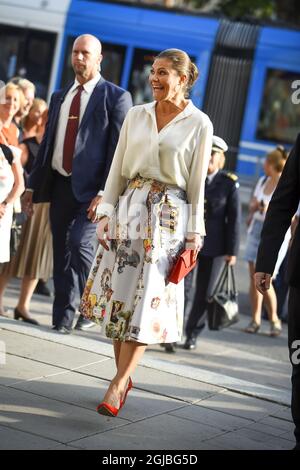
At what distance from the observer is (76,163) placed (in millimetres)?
7492

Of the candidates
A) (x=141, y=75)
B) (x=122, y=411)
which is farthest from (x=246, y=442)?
(x=141, y=75)

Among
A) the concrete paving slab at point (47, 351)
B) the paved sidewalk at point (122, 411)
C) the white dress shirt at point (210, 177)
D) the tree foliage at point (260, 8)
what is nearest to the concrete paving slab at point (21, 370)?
the paved sidewalk at point (122, 411)

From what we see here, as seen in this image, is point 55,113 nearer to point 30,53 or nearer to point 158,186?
point 158,186

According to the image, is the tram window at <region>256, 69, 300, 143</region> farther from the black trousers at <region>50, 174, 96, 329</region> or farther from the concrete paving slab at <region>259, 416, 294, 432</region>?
the concrete paving slab at <region>259, 416, 294, 432</region>

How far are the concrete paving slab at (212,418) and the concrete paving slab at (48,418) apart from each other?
0.45 meters

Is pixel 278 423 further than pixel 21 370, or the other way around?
pixel 21 370

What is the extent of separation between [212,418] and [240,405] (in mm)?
448

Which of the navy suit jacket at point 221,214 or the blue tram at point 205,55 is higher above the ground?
the blue tram at point 205,55

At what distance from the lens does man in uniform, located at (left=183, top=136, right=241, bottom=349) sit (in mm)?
8578

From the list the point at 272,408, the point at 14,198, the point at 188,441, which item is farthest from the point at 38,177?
the point at 188,441

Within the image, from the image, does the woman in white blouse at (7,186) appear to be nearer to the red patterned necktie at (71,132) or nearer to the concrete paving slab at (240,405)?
the red patterned necktie at (71,132)

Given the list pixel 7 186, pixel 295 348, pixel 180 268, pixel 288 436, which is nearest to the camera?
pixel 295 348

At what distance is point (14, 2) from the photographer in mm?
22141

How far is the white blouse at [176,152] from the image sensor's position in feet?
18.2
